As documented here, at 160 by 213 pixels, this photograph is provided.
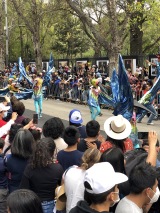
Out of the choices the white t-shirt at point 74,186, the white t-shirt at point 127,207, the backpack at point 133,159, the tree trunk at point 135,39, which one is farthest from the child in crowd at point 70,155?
the tree trunk at point 135,39

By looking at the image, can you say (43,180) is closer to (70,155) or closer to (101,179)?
(70,155)

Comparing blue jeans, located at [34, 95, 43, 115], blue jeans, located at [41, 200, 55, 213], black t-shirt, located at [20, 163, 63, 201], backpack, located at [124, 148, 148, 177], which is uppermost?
backpack, located at [124, 148, 148, 177]

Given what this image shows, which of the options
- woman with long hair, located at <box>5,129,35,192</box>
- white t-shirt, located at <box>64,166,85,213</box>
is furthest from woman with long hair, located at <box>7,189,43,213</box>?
woman with long hair, located at <box>5,129,35,192</box>

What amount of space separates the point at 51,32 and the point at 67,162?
48.1 metres

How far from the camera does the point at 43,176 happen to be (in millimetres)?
4418

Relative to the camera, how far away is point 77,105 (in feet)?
68.8

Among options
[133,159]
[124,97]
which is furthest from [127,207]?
[124,97]

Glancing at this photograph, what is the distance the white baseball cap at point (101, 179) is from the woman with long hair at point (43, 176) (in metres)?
1.16

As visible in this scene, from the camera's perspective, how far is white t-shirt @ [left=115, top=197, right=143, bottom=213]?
3.38 metres

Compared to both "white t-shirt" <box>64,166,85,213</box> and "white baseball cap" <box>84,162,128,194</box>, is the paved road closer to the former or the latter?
"white t-shirt" <box>64,166,85,213</box>

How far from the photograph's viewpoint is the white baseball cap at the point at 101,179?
3.22 metres

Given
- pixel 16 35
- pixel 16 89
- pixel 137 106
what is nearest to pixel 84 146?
pixel 137 106

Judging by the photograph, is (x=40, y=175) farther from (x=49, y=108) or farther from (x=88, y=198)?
(x=49, y=108)

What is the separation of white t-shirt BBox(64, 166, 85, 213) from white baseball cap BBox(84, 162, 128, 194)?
57 centimetres
